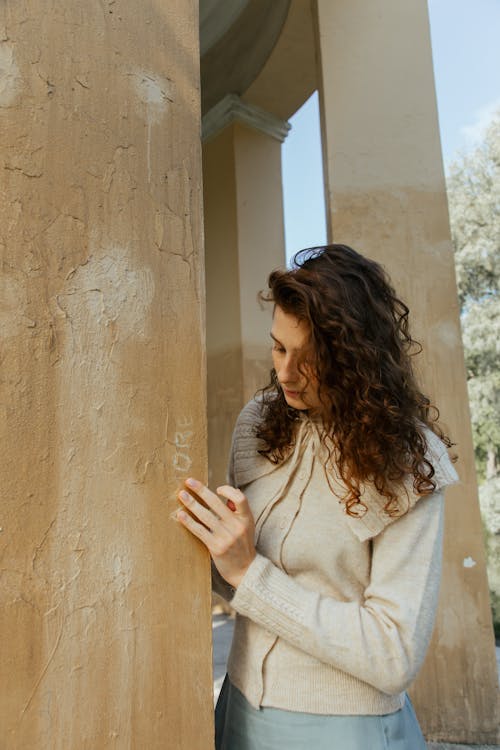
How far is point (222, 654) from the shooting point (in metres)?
5.18

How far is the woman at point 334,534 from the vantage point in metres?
1.14

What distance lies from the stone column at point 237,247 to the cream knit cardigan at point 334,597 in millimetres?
4657

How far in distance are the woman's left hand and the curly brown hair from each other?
0.75 ft

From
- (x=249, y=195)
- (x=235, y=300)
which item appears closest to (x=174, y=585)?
(x=235, y=300)

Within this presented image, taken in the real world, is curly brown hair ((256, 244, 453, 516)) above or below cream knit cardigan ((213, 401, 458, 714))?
above

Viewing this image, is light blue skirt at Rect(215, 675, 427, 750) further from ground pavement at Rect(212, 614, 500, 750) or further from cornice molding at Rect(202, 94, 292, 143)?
cornice molding at Rect(202, 94, 292, 143)

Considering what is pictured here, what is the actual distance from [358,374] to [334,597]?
0.47 metres

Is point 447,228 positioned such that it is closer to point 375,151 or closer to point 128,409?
point 375,151

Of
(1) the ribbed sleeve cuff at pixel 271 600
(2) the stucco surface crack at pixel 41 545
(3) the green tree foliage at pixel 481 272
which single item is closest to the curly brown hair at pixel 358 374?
(1) the ribbed sleeve cuff at pixel 271 600

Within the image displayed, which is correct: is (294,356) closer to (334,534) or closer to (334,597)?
(334,534)

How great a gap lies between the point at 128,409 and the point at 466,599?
306cm

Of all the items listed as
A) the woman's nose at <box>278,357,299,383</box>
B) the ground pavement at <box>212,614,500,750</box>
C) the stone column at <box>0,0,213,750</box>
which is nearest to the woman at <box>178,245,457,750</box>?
the woman's nose at <box>278,357,299,383</box>

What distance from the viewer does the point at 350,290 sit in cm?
128

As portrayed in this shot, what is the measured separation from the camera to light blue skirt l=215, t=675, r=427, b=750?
1.16m
